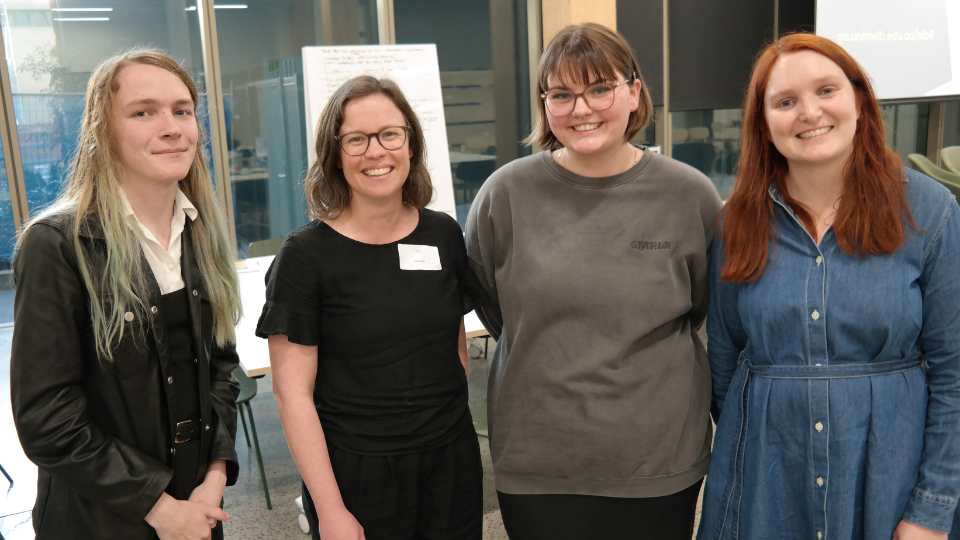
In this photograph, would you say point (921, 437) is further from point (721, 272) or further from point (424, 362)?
point (424, 362)

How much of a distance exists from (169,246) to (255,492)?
7.09ft

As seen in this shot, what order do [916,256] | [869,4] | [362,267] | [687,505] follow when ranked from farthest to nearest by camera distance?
1. [869,4]
2. [687,505]
3. [362,267]
4. [916,256]

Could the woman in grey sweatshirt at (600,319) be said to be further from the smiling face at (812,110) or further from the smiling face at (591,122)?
the smiling face at (812,110)

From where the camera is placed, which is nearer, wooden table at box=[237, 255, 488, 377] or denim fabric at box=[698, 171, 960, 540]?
denim fabric at box=[698, 171, 960, 540]

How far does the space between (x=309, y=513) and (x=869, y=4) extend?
20.8 ft

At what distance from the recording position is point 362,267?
151 cm

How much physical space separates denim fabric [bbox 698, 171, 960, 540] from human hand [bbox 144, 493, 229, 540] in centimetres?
106

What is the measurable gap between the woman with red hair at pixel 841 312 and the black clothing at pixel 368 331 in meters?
0.59

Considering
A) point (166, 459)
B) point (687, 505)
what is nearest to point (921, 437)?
point (687, 505)

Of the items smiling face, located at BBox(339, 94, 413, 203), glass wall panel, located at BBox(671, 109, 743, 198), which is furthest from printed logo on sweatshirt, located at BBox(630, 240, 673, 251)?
glass wall panel, located at BBox(671, 109, 743, 198)

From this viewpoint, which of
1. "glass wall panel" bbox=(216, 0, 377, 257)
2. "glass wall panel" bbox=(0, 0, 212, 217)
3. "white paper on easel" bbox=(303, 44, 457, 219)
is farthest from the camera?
"glass wall panel" bbox=(216, 0, 377, 257)

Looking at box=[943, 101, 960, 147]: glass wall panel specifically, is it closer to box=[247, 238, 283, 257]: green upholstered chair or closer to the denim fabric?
box=[247, 238, 283, 257]: green upholstered chair

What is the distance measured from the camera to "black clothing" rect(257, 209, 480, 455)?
1.49 meters

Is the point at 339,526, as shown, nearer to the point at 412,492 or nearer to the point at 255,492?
the point at 412,492
